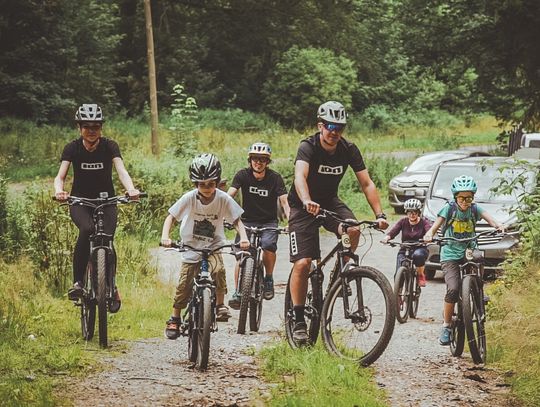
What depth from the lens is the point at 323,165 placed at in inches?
311

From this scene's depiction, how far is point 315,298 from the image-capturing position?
26.6 feet

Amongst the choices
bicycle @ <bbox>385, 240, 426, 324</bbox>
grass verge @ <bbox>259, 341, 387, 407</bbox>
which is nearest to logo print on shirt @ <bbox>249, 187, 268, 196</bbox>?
bicycle @ <bbox>385, 240, 426, 324</bbox>

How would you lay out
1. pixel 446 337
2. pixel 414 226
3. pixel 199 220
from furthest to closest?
pixel 414 226 → pixel 446 337 → pixel 199 220

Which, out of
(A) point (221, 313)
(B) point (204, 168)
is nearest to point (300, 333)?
(A) point (221, 313)

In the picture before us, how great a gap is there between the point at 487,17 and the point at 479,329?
2002 cm

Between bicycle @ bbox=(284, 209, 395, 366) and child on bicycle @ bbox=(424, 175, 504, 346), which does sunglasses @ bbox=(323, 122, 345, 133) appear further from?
child on bicycle @ bbox=(424, 175, 504, 346)

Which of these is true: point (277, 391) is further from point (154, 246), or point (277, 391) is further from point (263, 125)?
point (263, 125)

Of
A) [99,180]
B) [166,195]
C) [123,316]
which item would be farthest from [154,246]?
[99,180]

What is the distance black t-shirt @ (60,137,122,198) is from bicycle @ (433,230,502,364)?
3227 millimetres

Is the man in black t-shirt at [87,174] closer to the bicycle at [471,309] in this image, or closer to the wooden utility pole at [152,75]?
the bicycle at [471,309]

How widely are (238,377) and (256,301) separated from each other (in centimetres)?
264

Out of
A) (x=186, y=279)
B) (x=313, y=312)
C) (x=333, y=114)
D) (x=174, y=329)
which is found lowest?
(x=174, y=329)

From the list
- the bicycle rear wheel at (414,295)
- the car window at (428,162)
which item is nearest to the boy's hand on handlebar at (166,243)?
the bicycle rear wheel at (414,295)

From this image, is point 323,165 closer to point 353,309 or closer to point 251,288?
point 353,309
